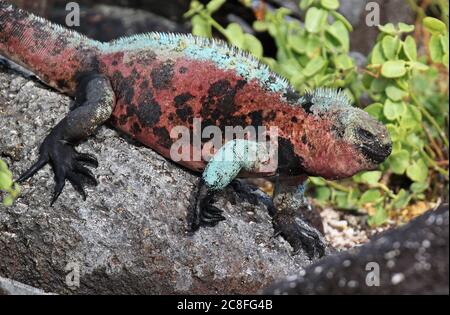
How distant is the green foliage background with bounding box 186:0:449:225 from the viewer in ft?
23.7

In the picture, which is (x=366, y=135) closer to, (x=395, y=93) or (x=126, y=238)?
(x=126, y=238)

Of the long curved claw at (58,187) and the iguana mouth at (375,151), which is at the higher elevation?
the iguana mouth at (375,151)

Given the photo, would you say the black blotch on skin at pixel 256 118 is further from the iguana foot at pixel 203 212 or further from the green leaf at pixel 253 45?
the green leaf at pixel 253 45

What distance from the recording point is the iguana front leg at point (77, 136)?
205 inches

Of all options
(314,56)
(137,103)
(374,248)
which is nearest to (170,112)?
(137,103)

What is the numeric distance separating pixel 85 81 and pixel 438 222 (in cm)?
293

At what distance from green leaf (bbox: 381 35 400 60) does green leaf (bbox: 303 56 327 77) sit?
0.60 metres

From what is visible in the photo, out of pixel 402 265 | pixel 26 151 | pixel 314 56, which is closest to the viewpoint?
pixel 402 265

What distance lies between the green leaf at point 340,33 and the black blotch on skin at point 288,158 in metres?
2.58

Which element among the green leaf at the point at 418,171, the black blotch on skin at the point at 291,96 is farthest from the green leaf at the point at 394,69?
the black blotch on skin at the point at 291,96

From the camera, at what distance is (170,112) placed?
17.8 feet

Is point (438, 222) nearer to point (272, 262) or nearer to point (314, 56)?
point (272, 262)

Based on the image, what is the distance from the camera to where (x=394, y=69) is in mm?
7020

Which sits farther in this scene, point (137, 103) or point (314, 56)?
point (314, 56)
